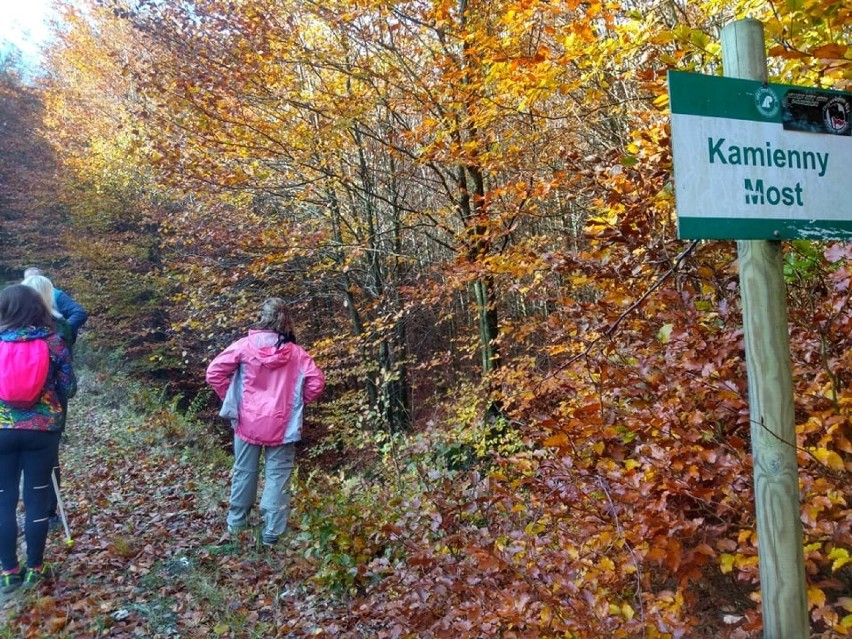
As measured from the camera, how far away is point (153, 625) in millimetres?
3951

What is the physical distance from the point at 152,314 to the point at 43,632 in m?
14.2

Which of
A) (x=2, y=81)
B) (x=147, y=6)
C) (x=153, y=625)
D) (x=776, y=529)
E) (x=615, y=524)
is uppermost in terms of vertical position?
(x=2, y=81)

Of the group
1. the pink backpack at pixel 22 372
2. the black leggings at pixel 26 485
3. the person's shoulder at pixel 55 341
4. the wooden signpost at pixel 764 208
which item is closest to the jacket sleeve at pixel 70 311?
the person's shoulder at pixel 55 341

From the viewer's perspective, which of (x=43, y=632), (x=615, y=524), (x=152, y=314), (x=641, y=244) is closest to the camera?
(x=615, y=524)

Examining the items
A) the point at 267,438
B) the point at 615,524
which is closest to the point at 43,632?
the point at 267,438

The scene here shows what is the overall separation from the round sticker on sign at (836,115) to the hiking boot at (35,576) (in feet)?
16.9

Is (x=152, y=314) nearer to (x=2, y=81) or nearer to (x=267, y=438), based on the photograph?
(x=267, y=438)

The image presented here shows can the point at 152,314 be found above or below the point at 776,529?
above

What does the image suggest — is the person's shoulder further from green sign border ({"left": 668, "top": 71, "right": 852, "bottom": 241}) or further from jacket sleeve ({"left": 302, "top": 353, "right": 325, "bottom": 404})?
green sign border ({"left": 668, "top": 71, "right": 852, "bottom": 241})

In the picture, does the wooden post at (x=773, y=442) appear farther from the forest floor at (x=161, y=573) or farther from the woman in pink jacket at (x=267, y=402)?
the woman in pink jacket at (x=267, y=402)

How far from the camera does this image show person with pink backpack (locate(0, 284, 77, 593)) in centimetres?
414

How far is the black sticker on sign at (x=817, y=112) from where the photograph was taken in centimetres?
163

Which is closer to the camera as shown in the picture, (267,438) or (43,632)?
(43,632)

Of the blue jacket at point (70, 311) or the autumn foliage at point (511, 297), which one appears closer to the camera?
the autumn foliage at point (511, 297)
